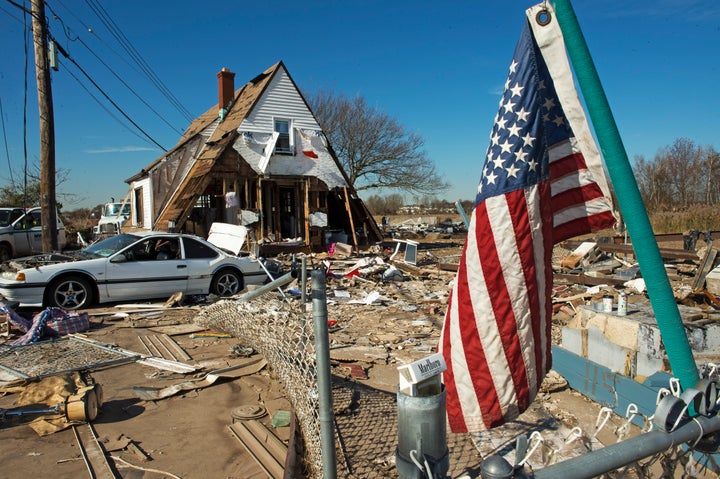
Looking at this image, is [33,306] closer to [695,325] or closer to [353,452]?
[353,452]

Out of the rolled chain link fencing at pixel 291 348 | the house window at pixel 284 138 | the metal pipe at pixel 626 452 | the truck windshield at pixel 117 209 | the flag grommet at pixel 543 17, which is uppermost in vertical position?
the house window at pixel 284 138

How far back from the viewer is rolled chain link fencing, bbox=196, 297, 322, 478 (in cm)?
364

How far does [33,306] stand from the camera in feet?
29.9

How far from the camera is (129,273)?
32.6ft

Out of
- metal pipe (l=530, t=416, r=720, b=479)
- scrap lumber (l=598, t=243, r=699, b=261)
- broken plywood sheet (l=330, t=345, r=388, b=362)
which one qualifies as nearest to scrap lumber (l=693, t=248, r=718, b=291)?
scrap lumber (l=598, t=243, r=699, b=261)

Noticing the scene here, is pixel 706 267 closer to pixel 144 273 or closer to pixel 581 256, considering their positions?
pixel 581 256

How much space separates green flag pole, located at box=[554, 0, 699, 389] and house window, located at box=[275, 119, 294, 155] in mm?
19405

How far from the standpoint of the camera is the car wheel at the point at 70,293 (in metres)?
9.09

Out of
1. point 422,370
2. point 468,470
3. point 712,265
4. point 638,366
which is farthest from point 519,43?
point 712,265

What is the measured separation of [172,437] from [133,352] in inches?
120

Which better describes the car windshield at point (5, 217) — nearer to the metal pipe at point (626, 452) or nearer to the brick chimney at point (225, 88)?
the brick chimney at point (225, 88)

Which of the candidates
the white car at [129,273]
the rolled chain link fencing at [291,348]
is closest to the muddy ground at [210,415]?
the rolled chain link fencing at [291,348]

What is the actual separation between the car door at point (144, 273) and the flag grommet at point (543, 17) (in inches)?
374

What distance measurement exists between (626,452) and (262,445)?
125 inches
